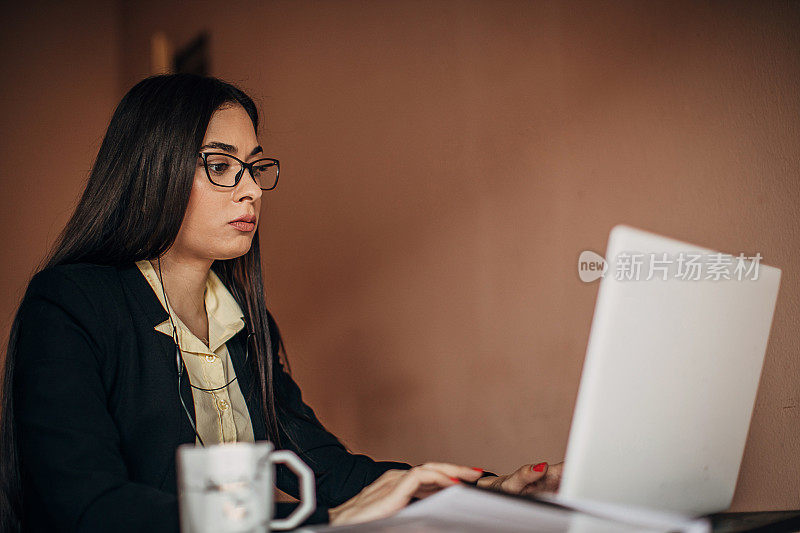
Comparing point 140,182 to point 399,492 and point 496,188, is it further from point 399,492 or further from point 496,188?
point 496,188

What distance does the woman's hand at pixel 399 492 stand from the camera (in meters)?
0.81

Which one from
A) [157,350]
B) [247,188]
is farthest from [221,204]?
[157,350]

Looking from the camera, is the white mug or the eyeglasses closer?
the white mug

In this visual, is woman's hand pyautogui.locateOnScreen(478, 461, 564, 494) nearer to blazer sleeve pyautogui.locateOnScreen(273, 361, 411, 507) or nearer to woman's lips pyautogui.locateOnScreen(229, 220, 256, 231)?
blazer sleeve pyautogui.locateOnScreen(273, 361, 411, 507)

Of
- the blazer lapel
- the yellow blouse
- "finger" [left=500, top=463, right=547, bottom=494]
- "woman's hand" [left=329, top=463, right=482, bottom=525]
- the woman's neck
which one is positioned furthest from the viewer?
the woman's neck

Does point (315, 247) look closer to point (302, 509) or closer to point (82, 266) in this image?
point (82, 266)

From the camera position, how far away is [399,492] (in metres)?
0.83

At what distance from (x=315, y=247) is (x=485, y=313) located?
94cm

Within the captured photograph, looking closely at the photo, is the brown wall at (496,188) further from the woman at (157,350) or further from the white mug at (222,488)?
the white mug at (222,488)

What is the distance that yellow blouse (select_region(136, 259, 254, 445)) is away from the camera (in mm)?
1286

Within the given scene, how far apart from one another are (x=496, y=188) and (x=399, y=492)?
43.2 inches

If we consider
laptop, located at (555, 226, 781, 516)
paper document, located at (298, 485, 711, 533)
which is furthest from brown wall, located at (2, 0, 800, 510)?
paper document, located at (298, 485, 711, 533)

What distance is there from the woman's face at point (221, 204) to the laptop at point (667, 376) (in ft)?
2.78

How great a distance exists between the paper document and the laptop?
0.03 metres
